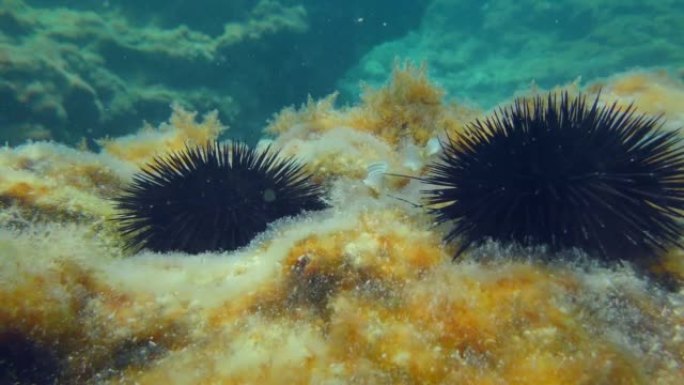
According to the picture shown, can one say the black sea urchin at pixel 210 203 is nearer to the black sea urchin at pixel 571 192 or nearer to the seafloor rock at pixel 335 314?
the seafloor rock at pixel 335 314

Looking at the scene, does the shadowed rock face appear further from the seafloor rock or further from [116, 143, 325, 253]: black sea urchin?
the seafloor rock

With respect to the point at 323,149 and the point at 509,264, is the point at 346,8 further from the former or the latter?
the point at 509,264

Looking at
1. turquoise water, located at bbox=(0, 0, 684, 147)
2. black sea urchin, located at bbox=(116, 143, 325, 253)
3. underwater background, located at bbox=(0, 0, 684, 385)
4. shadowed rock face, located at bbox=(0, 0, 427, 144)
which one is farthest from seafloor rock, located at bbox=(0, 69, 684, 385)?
shadowed rock face, located at bbox=(0, 0, 427, 144)

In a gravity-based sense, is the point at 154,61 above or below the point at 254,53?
below

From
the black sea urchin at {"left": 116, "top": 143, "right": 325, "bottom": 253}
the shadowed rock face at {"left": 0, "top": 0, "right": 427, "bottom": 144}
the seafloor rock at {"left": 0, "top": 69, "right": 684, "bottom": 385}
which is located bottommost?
the seafloor rock at {"left": 0, "top": 69, "right": 684, "bottom": 385}

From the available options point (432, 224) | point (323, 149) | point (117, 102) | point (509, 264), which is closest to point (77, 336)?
point (432, 224)

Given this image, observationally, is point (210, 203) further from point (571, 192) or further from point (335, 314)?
point (571, 192)

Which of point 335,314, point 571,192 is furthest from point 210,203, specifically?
point 571,192
